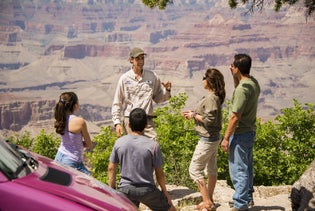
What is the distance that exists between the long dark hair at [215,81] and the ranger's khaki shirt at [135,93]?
2.80ft

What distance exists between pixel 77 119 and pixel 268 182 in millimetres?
13185

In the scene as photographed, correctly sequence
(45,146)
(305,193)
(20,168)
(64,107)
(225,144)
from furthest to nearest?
1. (45,146)
2. (225,144)
3. (64,107)
4. (305,193)
5. (20,168)

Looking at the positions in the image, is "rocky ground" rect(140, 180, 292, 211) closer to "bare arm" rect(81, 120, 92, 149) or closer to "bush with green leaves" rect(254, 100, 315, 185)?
"bare arm" rect(81, 120, 92, 149)

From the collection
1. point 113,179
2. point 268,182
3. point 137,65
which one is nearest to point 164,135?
point 268,182

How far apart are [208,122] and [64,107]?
161 centimetres

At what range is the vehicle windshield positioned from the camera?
272cm

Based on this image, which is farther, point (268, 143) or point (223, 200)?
point (268, 143)

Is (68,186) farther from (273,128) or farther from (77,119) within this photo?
(273,128)

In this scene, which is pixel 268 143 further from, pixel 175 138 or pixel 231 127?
pixel 231 127

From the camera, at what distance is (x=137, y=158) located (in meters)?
4.43

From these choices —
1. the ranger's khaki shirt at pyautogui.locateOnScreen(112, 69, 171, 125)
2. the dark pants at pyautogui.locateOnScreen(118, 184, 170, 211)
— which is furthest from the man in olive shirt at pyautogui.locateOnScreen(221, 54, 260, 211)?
the dark pants at pyautogui.locateOnScreen(118, 184, 170, 211)

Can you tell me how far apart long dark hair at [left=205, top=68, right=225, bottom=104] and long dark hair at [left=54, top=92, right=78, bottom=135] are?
4.91ft

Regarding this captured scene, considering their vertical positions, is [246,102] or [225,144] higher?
[246,102]

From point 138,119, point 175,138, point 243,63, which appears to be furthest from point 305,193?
point 175,138
